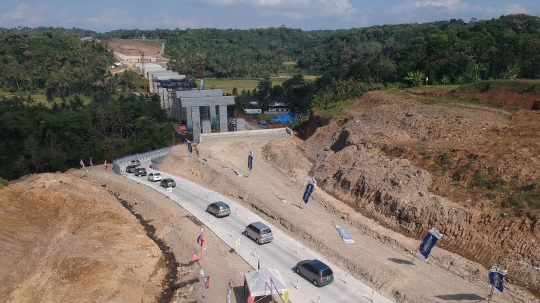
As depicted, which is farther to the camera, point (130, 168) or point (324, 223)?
point (130, 168)

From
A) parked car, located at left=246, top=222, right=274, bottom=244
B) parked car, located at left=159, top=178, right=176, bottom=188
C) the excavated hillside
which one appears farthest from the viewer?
parked car, located at left=159, top=178, right=176, bottom=188

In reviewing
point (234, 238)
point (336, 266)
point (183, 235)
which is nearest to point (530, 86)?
point (336, 266)

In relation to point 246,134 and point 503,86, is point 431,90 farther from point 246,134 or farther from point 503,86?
point 246,134

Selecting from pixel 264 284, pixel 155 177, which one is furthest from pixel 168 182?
pixel 264 284

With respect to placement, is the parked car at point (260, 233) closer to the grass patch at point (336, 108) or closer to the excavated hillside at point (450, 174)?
the excavated hillside at point (450, 174)

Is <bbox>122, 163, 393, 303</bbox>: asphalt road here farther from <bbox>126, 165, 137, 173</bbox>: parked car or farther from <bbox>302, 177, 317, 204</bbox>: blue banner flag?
<bbox>126, 165, 137, 173</bbox>: parked car

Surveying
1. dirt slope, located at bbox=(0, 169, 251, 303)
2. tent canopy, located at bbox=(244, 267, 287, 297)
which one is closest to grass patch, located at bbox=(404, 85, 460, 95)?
dirt slope, located at bbox=(0, 169, 251, 303)
